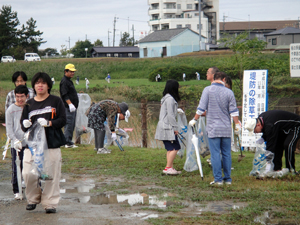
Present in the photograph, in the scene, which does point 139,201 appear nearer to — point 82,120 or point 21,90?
point 21,90

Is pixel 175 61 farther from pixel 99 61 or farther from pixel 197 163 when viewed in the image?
pixel 197 163

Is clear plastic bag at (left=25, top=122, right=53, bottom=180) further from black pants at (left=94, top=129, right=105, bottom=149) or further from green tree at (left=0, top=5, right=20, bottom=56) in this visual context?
green tree at (left=0, top=5, right=20, bottom=56)

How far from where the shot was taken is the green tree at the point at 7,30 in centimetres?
5344

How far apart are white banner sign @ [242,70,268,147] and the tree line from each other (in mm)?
49758

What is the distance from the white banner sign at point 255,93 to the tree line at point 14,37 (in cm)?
4976

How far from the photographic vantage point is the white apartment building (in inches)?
2729

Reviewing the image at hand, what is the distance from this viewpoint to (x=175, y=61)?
44.1 meters

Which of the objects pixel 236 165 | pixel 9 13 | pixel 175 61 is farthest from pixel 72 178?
pixel 9 13

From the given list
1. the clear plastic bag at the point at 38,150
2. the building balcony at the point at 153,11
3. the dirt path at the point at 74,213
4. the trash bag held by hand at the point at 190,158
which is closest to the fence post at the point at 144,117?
the trash bag held by hand at the point at 190,158

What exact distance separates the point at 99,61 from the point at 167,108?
40.6m

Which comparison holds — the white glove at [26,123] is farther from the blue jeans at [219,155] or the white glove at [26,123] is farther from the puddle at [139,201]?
the blue jeans at [219,155]

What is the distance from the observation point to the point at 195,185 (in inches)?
233

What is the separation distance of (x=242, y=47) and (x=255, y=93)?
369 centimetres

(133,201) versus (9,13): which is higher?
(9,13)
